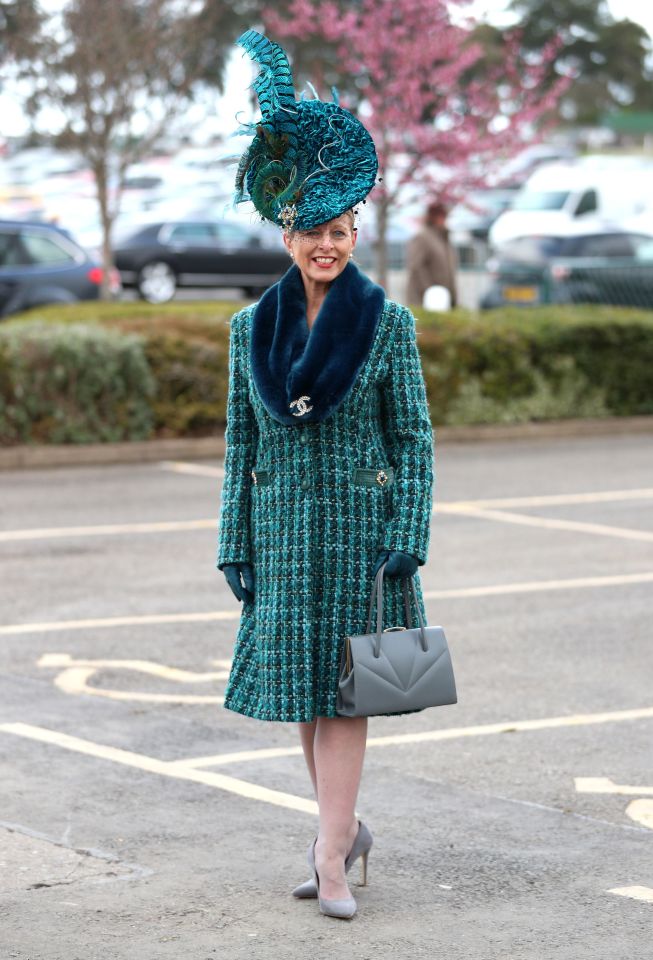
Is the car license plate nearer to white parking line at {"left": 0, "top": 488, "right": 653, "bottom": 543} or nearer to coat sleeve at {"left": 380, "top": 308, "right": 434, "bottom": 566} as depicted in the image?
white parking line at {"left": 0, "top": 488, "right": 653, "bottom": 543}

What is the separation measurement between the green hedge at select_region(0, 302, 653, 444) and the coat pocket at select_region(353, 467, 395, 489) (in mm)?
10550

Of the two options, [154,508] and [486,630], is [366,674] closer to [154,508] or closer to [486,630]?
[486,630]

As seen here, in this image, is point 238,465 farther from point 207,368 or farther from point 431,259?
point 431,259

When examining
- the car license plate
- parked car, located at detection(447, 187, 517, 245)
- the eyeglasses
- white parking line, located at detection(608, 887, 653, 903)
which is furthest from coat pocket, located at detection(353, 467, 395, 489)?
parked car, located at detection(447, 187, 517, 245)

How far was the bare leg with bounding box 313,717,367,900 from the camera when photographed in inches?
188

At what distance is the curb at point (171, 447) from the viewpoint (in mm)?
15125

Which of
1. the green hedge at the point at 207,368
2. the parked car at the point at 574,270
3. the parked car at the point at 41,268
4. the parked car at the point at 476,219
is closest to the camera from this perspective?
the green hedge at the point at 207,368

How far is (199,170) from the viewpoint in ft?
174

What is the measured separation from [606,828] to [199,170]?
4844 cm

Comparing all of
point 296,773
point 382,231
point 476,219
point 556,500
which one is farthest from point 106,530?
point 476,219

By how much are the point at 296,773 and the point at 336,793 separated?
1.46 meters

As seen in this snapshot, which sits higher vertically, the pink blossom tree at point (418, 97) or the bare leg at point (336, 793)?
the pink blossom tree at point (418, 97)

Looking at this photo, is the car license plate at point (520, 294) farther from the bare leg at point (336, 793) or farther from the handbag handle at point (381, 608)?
the bare leg at point (336, 793)

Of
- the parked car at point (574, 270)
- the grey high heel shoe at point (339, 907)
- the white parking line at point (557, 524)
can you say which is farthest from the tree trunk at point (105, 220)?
the grey high heel shoe at point (339, 907)
